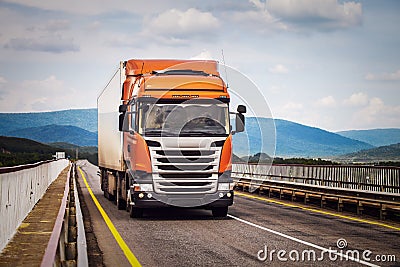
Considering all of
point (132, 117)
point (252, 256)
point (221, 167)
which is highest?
point (132, 117)

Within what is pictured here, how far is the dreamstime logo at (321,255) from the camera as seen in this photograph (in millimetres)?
12453

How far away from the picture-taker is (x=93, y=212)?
23453 mm

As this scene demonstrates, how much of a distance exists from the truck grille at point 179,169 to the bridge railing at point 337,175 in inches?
334

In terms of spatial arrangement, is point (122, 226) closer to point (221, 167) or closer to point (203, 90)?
point (221, 167)

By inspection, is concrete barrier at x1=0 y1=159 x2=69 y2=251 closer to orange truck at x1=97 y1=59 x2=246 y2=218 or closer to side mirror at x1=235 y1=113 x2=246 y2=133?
orange truck at x1=97 y1=59 x2=246 y2=218

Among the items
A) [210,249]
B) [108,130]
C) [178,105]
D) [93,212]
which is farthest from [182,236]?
[108,130]

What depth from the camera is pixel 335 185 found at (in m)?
30.5

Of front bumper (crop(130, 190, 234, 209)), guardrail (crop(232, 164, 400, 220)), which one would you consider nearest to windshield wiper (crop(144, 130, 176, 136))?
front bumper (crop(130, 190, 234, 209))

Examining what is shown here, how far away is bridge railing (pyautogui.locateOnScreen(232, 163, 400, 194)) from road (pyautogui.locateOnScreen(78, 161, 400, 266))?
4064 mm

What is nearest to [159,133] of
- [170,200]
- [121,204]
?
[170,200]

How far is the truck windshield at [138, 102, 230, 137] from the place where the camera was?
19.3 metres

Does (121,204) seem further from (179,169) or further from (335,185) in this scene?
(335,185)

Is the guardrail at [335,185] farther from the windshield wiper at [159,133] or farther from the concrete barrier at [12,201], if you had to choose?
the concrete barrier at [12,201]

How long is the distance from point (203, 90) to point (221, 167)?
7.32 ft
